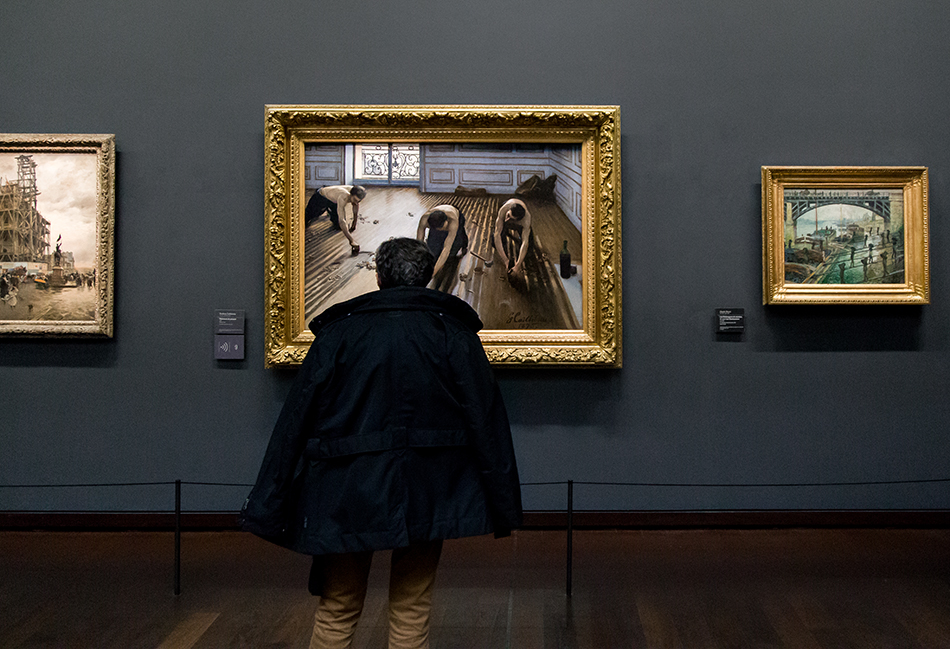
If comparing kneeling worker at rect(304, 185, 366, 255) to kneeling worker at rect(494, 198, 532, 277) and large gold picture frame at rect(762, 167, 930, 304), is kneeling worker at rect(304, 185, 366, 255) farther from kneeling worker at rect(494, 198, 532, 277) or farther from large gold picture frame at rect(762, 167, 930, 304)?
large gold picture frame at rect(762, 167, 930, 304)

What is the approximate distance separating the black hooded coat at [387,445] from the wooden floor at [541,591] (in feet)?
4.79

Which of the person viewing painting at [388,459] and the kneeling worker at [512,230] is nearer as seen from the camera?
the person viewing painting at [388,459]

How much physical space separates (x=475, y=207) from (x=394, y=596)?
352cm

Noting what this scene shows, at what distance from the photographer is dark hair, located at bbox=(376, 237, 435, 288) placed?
9.71 feet

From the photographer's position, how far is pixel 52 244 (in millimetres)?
5652

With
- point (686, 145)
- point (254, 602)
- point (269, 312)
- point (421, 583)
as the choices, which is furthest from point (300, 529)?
point (686, 145)

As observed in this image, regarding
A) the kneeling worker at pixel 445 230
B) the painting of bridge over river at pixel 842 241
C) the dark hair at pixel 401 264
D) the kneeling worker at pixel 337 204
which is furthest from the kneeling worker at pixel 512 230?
the dark hair at pixel 401 264

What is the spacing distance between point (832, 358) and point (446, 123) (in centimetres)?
385

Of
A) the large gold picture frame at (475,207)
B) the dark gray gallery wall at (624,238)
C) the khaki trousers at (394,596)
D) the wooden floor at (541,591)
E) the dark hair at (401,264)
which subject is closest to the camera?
the khaki trousers at (394,596)

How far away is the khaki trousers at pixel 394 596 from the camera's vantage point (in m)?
2.81

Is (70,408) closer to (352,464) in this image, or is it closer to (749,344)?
(352,464)

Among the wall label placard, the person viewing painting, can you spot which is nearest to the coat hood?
the person viewing painting

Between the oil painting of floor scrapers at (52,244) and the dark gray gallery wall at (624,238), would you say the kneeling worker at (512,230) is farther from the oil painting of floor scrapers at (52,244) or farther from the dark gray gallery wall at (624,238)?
the oil painting of floor scrapers at (52,244)

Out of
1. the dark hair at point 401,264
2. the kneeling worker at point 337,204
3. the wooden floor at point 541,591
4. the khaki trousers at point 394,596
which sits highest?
the kneeling worker at point 337,204
